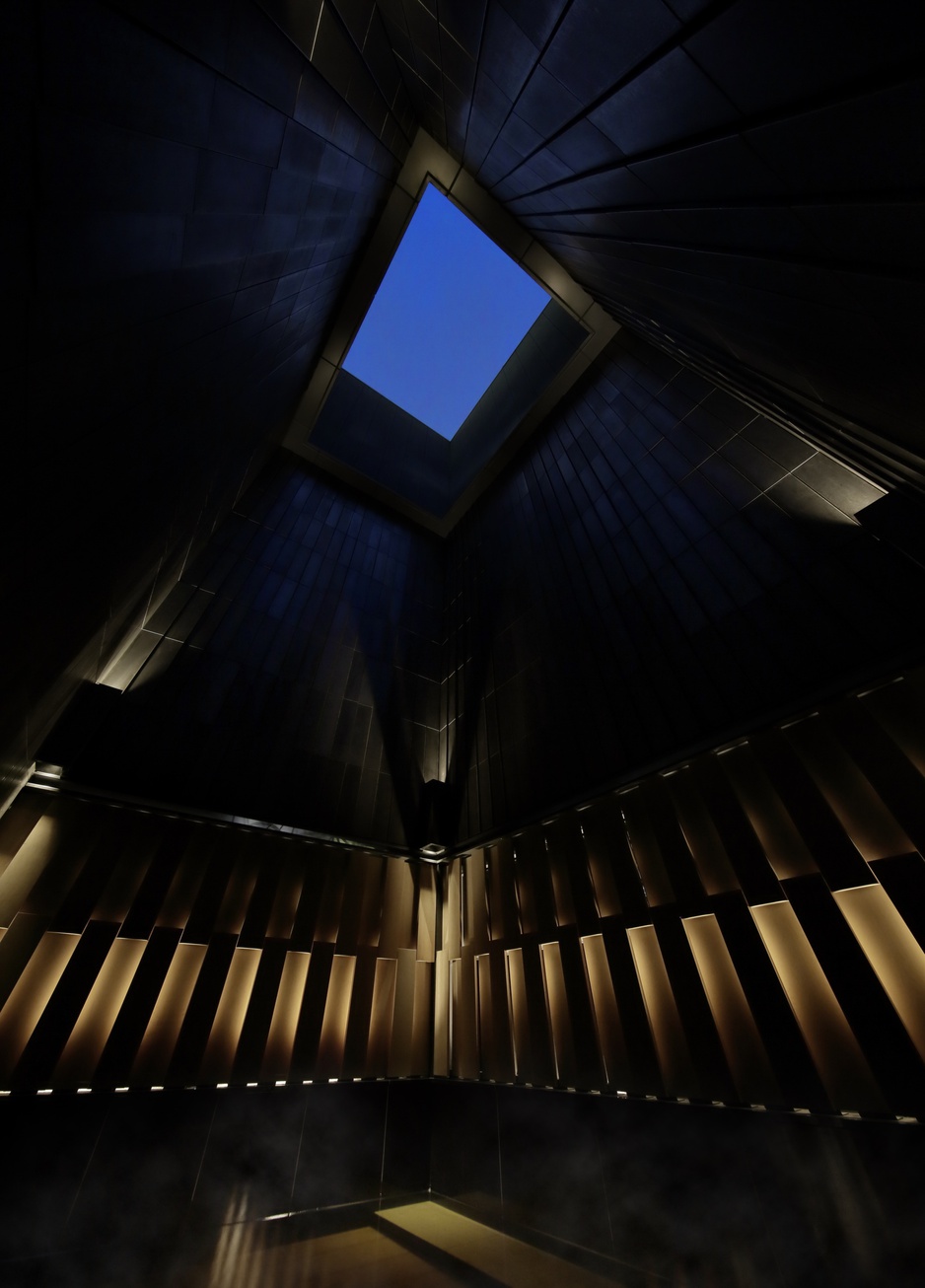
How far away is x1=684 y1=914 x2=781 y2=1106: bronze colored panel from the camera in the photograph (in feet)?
11.9

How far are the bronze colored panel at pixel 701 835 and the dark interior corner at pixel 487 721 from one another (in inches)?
1.5

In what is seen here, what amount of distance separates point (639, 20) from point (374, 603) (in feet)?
26.3

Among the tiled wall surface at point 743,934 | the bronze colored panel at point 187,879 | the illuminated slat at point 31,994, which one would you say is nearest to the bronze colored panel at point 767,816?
the tiled wall surface at point 743,934

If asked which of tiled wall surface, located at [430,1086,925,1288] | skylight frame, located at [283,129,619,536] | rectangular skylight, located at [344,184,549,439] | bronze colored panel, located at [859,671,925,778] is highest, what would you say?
rectangular skylight, located at [344,184,549,439]

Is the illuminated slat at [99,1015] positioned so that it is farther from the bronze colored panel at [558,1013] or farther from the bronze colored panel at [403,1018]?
the bronze colored panel at [558,1013]

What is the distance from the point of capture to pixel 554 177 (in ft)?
14.3

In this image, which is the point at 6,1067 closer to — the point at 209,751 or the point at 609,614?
the point at 209,751

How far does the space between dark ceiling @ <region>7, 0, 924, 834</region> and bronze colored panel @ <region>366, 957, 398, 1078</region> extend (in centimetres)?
179

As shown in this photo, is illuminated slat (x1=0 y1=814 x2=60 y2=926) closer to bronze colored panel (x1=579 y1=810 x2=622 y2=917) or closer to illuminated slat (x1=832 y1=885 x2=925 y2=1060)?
bronze colored panel (x1=579 y1=810 x2=622 y2=917)

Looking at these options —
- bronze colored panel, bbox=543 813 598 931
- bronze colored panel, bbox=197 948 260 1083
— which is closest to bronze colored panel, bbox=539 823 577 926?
bronze colored panel, bbox=543 813 598 931

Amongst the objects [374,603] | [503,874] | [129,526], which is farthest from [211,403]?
[503,874]

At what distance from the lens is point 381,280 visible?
932cm

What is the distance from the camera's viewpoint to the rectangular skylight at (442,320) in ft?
47.2

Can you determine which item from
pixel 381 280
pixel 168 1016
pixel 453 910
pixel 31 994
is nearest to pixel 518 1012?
pixel 453 910
